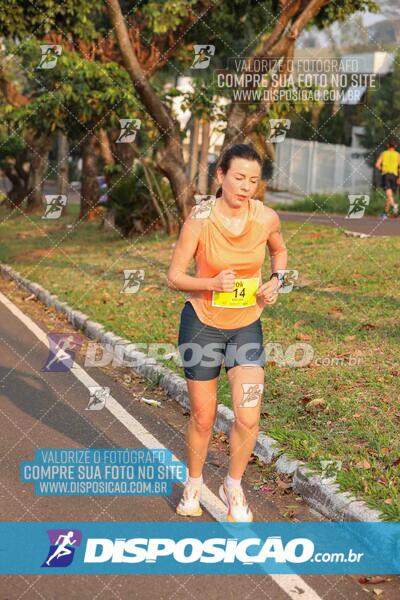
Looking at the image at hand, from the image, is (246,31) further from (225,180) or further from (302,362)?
(225,180)

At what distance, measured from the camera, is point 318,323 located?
1216 centimetres

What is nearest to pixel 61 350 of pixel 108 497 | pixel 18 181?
pixel 108 497

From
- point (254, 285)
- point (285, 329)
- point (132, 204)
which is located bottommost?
point (132, 204)

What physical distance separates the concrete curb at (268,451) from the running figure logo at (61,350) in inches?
10.2

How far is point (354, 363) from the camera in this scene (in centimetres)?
975

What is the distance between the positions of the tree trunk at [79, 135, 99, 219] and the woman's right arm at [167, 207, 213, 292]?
25.3 meters

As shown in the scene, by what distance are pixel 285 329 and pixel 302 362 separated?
1901 millimetres

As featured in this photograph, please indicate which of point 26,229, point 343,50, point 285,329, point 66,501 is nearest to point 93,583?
point 66,501

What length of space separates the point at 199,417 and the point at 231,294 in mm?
763

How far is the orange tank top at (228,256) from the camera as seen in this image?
18.8ft

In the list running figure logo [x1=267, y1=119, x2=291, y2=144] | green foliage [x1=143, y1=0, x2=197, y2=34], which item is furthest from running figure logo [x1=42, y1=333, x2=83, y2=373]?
green foliage [x1=143, y1=0, x2=197, y2=34]

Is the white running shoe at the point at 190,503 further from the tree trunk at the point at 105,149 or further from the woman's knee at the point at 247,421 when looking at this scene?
the tree trunk at the point at 105,149

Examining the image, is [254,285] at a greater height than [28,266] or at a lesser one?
greater

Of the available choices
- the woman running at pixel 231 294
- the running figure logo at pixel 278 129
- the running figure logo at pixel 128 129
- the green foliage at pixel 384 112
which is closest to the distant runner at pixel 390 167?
the running figure logo at pixel 278 129
